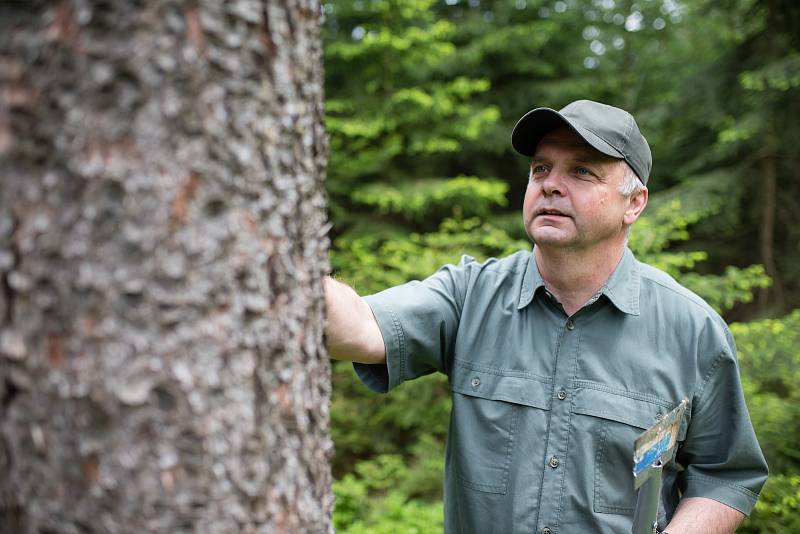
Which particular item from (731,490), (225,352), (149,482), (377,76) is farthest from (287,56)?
(377,76)


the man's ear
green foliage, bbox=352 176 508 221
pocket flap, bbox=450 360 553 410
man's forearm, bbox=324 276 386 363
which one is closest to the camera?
man's forearm, bbox=324 276 386 363

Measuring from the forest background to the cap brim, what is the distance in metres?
1.96

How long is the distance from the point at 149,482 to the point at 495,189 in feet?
18.8

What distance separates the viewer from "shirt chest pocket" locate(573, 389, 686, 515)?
Result: 2.07 m

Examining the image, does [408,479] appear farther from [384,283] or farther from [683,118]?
[683,118]

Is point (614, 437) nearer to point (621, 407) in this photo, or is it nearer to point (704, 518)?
point (621, 407)

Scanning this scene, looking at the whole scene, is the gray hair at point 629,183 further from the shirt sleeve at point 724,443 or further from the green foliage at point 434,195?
the green foliage at point 434,195

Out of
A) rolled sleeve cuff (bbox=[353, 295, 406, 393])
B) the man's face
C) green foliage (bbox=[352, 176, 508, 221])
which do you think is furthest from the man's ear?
green foliage (bbox=[352, 176, 508, 221])

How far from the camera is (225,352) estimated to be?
3.43 ft

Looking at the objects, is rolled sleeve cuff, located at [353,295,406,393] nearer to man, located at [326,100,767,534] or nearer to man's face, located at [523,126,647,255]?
man, located at [326,100,767,534]

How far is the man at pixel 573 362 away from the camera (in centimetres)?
209

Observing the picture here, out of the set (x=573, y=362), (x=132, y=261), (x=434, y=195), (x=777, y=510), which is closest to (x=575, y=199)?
(x=573, y=362)


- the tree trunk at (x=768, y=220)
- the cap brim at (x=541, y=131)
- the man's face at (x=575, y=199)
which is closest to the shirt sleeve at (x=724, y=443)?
the man's face at (x=575, y=199)

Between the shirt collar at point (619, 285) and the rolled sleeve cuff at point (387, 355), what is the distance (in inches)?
19.2
